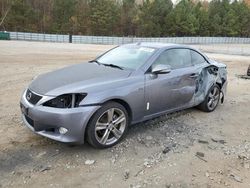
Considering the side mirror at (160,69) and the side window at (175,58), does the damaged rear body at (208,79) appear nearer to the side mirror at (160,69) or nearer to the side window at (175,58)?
the side window at (175,58)

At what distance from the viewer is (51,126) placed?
12.8 feet

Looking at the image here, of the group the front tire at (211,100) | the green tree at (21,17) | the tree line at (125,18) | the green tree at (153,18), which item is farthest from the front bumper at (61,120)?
the green tree at (153,18)

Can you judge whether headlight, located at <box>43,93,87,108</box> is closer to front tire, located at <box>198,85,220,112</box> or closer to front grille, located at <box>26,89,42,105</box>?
front grille, located at <box>26,89,42,105</box>

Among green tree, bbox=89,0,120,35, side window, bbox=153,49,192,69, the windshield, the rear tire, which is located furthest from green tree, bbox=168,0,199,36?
the windshield

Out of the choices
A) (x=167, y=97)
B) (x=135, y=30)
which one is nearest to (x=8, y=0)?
(x=135, y=30)

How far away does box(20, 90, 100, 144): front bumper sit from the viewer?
12.5ft

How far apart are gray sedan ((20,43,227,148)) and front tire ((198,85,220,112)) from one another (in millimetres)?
188

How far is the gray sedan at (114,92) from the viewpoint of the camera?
12.8ft

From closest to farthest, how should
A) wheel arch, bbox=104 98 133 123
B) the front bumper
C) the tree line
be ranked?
the front bumper → wheel arch, bbox=104 98 133 123 → the tree line

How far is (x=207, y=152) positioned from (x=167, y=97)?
111 centimetres

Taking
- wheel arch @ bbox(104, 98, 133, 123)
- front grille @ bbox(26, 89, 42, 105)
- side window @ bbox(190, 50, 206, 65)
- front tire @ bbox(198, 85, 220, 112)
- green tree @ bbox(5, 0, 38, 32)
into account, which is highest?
green tree @ bbox(5, 0, 38, 32)

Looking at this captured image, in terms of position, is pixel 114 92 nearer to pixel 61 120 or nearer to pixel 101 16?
pixel 61 120

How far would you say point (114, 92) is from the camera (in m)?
4.18

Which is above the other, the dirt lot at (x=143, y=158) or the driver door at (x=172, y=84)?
the driver door at (x=172, y=84)
